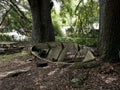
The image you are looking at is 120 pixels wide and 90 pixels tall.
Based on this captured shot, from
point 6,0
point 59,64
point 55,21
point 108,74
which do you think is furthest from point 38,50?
point 55,21

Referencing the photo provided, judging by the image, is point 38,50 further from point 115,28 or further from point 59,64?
Answer: point 115,28

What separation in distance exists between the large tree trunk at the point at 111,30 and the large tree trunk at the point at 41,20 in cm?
404

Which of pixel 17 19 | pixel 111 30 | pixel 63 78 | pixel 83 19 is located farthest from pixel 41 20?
pixel 17 19

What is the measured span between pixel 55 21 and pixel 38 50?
12918 millimetres

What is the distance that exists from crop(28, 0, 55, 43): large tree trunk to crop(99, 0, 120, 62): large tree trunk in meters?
4.04

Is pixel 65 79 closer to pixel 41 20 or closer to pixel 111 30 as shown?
pixel 111 30

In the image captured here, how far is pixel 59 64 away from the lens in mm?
5777

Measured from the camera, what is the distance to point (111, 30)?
5020 mm

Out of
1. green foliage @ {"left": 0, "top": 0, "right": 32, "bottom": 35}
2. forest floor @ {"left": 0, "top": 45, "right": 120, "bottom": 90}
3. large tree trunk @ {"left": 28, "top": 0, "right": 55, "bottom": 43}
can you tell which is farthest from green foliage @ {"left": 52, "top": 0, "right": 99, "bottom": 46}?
forest floor @ {"left": 0, "top": 45, "right": 120, "bottom": 90}

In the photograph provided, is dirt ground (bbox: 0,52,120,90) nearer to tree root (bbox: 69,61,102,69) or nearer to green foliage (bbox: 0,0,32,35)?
tree root (bbox: 69,61,102,69)

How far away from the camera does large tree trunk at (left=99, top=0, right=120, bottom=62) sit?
16.3 ft

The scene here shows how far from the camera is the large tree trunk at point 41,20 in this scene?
8.59 meters

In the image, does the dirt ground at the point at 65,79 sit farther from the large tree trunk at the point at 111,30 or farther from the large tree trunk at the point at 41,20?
the large tree trunk at the point at 41,20

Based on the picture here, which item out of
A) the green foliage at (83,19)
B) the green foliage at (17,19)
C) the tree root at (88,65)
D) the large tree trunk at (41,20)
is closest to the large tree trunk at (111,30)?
the tree root at (88,65)
